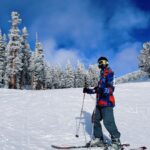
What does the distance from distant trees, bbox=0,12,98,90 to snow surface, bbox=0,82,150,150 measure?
3329 centimetres

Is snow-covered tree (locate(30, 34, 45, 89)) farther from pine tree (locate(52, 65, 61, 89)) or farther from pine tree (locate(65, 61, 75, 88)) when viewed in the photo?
pine tree (locate(52, 65, 61, 89))

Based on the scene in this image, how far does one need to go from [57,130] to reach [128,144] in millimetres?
3079

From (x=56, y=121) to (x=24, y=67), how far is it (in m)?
67.9

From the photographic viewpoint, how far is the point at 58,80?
115188 mm

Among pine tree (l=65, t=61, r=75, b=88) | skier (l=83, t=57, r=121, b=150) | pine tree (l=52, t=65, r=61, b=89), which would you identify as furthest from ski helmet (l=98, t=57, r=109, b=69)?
pine tree (l=52, t=65, r=61, b=89)

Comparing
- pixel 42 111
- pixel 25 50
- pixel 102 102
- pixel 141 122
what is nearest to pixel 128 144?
pixel 102 102

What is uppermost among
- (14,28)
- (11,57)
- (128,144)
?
(14,28)

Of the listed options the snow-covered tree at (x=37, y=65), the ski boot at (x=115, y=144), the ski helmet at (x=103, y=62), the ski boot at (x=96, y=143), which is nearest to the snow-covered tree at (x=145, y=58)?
the snow-covered tree at (x=37, y=65)

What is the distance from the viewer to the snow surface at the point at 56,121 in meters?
11.0

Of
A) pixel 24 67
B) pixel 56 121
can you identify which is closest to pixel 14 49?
pixel 24 67

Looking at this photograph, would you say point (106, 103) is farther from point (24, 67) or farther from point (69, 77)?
point (69, 77)

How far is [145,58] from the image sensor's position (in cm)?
9200

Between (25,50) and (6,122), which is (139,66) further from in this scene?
(6,122)

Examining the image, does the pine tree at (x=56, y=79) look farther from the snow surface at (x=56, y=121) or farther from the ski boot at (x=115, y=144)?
the ski boot at (x=115, y=144)
